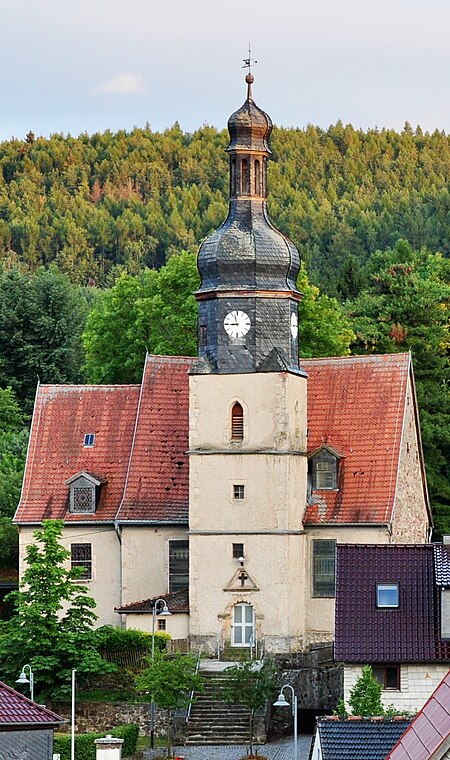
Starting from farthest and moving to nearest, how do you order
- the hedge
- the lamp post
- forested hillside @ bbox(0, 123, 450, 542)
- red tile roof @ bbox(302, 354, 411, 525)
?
1. forested hillside @ bbox(0, 123, 450, 542)
2. red tile roof @ bbox(302, 354, 411, 525)
3. the lamp post
4. the hedge

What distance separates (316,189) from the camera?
170 meters

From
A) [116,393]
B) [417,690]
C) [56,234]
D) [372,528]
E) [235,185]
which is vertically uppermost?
[56,234]

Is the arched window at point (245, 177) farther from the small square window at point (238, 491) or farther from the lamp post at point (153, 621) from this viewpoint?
the lamp post at point (153, 621)

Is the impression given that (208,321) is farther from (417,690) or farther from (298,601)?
(417,690)

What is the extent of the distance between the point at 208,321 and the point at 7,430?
30.6m

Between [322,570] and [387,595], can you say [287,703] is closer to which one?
[387,595]

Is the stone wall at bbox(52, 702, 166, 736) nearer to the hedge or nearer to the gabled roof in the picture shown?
the hedge

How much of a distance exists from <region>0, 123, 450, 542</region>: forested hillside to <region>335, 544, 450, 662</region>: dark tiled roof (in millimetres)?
21660

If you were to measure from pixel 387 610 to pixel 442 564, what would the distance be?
5.69 ft

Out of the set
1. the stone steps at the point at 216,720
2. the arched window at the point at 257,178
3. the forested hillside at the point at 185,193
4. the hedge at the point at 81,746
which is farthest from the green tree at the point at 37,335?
the forested hillside at the point at 185,193

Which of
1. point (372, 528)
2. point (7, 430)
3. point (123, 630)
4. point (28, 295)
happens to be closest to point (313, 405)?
point (372, 528)

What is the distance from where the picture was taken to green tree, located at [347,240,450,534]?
77250 millimetres

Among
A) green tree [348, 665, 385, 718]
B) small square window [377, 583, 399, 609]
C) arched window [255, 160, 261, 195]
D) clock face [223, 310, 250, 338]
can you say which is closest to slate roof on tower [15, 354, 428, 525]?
clock face [223, 310, 250, 338]

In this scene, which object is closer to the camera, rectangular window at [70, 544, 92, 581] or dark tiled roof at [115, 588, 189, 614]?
dark tiled roof at [115, 588, 189, 614]
